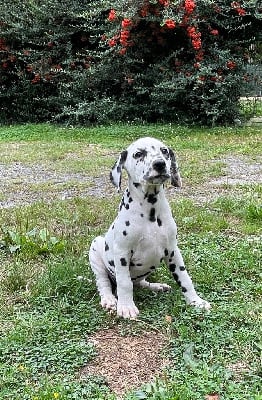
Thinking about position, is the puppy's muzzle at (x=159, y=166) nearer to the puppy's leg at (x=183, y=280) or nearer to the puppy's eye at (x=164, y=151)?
the puppy's eye at (x=164, y=151)

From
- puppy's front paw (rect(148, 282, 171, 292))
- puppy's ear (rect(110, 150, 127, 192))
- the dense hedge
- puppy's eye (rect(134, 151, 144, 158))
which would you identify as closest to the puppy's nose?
puppy's eye (rect(134, 151, 144, 158))

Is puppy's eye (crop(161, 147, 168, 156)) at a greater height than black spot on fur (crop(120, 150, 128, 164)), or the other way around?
puppy's eye (crop(161, 147, 168, 156))

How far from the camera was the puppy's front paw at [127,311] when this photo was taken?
4040 mm

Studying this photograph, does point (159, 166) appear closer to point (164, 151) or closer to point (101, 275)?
point (164, 151)

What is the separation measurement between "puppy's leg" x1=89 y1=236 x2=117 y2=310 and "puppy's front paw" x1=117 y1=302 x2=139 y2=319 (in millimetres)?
96

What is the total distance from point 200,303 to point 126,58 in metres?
10.4

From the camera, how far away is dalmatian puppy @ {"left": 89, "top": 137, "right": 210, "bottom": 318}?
13.2ft

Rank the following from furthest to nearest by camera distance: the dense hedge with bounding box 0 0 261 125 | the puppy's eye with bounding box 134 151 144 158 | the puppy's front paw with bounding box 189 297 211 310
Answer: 1. the dense hedge with bounding box 0 0 261 125
2. the puppy's front paw with bounding box 189 297 211 310
3. the puppy's eye with bounding box 134 151 144 158

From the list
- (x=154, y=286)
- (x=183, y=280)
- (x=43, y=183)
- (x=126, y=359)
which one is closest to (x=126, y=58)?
(x=43, y=183)

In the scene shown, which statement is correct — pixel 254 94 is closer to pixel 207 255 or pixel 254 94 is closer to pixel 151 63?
pixel 151 63

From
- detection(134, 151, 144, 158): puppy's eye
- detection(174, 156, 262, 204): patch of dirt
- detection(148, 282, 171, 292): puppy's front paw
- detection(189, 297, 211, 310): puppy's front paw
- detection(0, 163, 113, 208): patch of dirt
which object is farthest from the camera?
detection(0, 163, 113, 208): patch of dirt

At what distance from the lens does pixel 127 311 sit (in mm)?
4059

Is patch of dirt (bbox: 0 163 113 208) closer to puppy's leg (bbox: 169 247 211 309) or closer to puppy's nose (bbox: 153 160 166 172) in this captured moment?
puppy's leg (bbox: 169 247 211 309)

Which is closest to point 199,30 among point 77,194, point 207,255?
point 77,194
